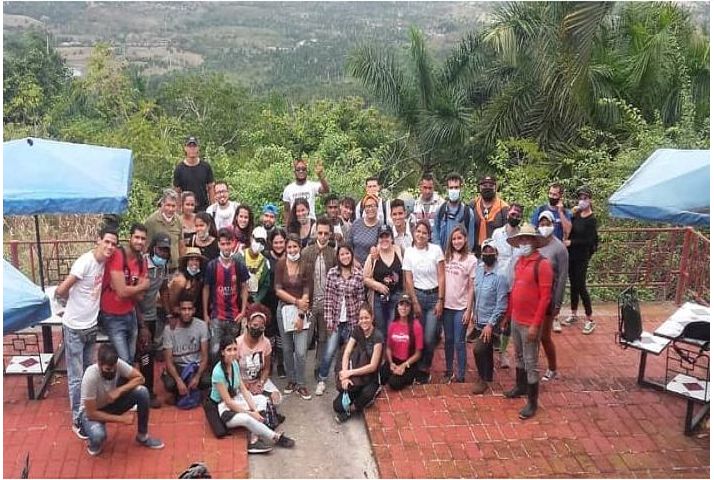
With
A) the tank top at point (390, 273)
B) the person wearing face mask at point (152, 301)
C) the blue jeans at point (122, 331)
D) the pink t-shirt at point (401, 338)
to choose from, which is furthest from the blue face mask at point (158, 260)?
the pink t-shirt at point (401, 338)

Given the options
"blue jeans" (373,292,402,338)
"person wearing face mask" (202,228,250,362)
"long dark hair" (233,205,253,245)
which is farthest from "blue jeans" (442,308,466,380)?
"long dark hair" (233,205,253,245)

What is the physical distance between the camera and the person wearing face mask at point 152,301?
6.41 meters

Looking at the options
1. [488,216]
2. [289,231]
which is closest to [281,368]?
[289,231]

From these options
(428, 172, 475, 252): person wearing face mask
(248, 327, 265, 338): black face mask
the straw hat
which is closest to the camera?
the straw hat

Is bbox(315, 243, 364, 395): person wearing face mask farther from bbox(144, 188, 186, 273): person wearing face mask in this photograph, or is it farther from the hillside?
the hillside

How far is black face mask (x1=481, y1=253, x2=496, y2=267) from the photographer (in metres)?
6.46

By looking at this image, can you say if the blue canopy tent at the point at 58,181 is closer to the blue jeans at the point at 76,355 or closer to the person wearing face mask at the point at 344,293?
the blue jeans at the point at 76,355

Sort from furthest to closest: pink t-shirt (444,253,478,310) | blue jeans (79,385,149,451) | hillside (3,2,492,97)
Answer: hillside (3,2,492,97), pink t-shirt (444,253,478,310), blue jeans (79,385,149,451)

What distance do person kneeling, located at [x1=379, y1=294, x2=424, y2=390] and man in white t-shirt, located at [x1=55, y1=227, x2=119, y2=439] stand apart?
8.03ft

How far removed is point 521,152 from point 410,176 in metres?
4.76

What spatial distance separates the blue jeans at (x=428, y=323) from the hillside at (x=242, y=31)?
35.0 metres

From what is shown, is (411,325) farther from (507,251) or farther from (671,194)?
(671,194)

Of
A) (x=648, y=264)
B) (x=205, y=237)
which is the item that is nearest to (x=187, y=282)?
(x=205, y=237)

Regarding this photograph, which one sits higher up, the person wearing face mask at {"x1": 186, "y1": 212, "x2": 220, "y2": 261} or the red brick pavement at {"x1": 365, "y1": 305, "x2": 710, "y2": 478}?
the person wearing face mask at {"x1": 186, "y1": 212, "x2": 220, "y2": 261}
